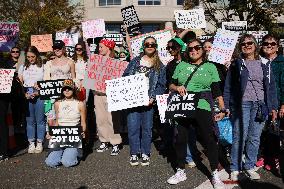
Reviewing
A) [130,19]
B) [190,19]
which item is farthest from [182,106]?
[190,19]

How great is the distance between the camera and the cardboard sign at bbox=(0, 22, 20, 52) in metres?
9.77

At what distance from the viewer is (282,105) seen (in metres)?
5.59

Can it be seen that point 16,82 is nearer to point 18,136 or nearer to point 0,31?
point 18,136

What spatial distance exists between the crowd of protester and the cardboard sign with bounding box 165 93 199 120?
73 mm

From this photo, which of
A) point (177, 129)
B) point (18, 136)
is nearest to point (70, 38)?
point (18, 136)

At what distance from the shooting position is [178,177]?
549 cm

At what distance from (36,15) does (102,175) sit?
824 inches

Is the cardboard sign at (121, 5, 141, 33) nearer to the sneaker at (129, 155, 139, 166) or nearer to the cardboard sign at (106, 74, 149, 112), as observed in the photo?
the cardboard sign at (106, 74, 149, 112)

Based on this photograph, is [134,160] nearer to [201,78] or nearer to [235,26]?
[201,78]

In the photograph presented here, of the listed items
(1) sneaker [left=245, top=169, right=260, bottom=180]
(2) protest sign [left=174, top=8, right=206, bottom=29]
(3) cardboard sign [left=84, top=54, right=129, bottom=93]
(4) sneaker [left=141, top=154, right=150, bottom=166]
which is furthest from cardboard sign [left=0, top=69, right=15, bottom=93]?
(2) protest sign [left=174, top=8, right=206, bottom=29]

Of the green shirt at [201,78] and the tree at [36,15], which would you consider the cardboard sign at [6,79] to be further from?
the tree at [36,15]

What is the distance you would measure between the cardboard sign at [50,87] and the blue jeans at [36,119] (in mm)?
263

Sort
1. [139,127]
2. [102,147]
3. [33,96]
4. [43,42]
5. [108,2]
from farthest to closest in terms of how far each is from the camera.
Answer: [108,2], [43,42], [102,147], [33,96], [139,127]

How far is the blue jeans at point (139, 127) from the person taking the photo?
6.45 metres
